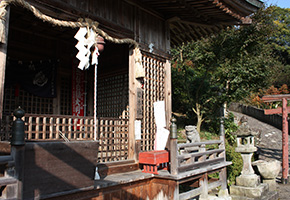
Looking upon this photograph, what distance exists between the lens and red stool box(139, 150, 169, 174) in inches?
243

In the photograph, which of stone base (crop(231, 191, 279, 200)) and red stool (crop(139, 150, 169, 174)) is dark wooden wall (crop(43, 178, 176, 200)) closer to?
red stool (crop(139, 150, 169, 174))

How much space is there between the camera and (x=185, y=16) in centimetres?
825

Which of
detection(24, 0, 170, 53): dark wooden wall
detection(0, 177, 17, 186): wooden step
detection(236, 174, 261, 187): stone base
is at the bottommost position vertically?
detection(236, 174, 261, 187): stone base

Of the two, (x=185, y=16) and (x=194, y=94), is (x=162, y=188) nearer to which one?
(x=185, y=16)

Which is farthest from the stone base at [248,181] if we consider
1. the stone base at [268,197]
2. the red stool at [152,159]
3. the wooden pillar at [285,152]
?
the red stool at [152,159]

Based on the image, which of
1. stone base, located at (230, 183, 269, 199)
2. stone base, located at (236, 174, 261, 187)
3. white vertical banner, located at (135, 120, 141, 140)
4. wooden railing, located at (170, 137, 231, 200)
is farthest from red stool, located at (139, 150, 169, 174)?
stone base, located at (236, 174, 261, 187)

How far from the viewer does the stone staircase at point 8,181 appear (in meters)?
3.14

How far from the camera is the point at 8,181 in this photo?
10.3 feet

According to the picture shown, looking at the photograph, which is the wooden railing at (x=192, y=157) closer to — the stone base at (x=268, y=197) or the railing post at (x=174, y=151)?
the railing post at (x=174, y=151)

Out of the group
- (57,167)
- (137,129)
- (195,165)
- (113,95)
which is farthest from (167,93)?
(57,167)

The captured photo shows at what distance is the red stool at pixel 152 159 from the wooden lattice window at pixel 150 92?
80 centimetres

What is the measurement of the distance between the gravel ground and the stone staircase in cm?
983

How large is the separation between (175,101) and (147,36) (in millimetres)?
10673

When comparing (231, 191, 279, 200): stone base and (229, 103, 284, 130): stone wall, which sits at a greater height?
(229, 103, 284, 130): stone wall
